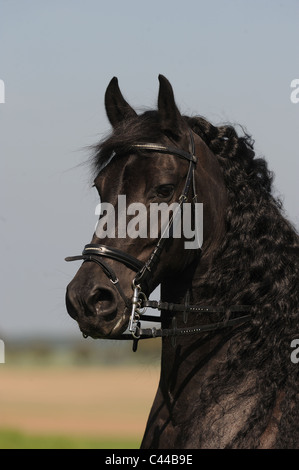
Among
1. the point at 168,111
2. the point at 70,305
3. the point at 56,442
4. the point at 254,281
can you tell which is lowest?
the point at 56,442

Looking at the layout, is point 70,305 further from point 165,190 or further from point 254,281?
point 254,281

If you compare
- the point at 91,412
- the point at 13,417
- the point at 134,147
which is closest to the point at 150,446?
the point at 134,147

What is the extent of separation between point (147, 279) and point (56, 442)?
12.8 m

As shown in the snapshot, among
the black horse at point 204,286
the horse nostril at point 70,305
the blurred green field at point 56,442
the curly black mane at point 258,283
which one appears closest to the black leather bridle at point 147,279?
the black horse at point 204,286

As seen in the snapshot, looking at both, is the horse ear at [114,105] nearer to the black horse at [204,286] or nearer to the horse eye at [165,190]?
the black horse at [204,286]

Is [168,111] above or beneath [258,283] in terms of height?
above

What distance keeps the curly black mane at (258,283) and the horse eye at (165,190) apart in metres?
0.56

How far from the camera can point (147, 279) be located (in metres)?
5.96

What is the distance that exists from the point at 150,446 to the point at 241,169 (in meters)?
2.19

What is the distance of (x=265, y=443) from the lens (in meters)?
5.80

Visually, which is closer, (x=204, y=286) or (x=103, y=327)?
(x=103, y=327)

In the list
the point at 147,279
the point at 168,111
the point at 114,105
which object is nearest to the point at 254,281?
the point at 147,279

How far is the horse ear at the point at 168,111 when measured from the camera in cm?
620
